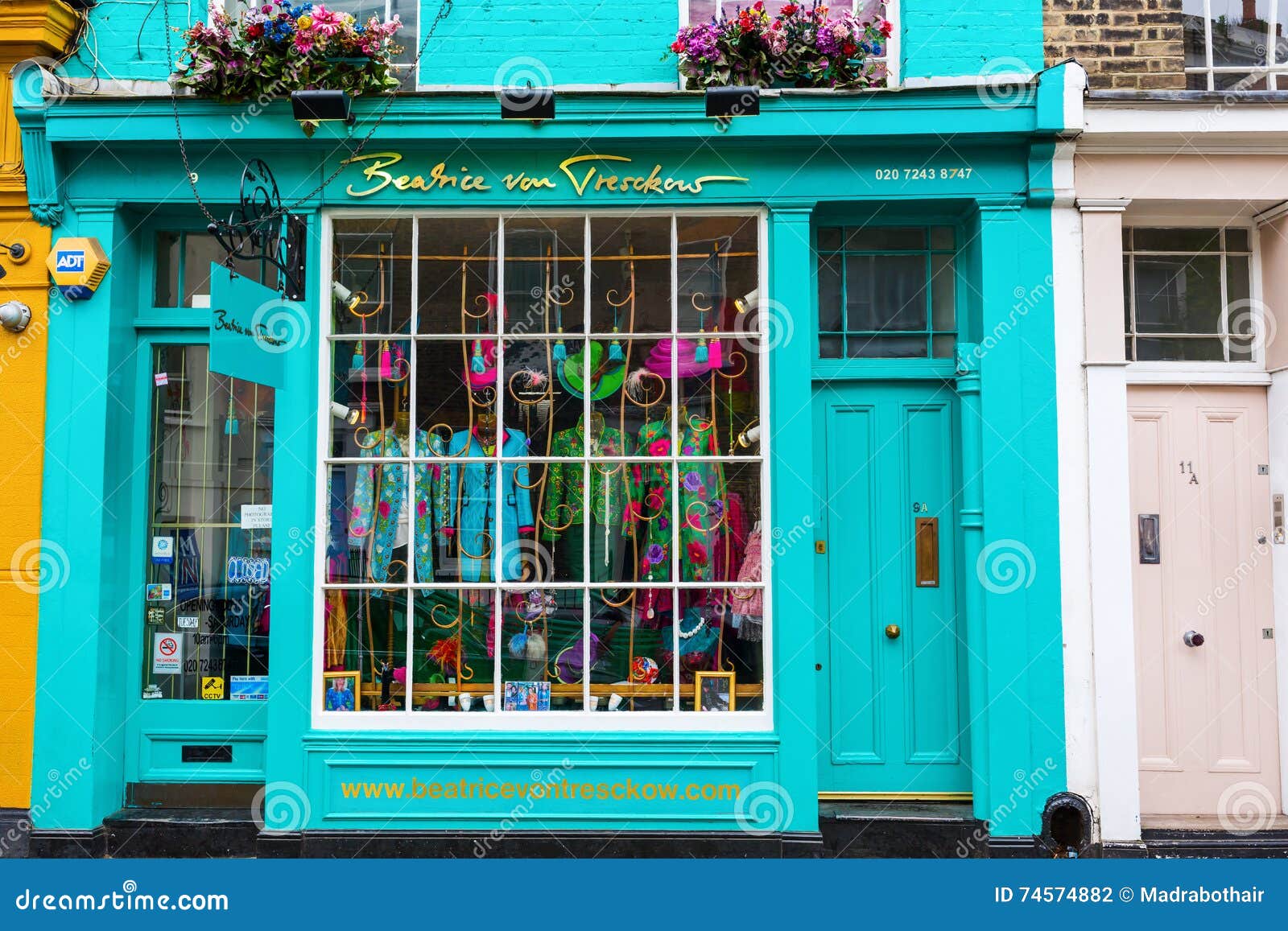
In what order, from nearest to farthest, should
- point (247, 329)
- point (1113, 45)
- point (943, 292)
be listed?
point (247, 329) → point (1113, 45) → point (943, 292)

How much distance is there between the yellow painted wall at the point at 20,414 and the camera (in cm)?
576

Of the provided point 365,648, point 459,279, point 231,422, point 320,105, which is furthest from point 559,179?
point 365,648

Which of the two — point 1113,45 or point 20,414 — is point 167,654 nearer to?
point 20,414

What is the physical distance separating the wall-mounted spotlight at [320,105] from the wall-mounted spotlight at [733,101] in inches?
82.1

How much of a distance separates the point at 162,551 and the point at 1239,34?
751cm

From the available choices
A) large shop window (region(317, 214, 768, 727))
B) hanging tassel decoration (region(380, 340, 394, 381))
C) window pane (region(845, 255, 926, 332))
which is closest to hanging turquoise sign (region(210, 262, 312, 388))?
large shop window (region(317, 214, 768, 727))

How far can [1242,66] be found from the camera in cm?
609

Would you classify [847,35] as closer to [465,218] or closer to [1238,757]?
[465,218]

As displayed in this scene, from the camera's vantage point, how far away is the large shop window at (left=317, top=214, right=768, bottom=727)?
5.87 meters

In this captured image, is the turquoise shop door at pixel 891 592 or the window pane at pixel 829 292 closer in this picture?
the turquoise shop door at pixel 891 592

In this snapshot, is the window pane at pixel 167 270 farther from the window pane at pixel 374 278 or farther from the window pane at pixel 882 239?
the window pane at pixel 882 239

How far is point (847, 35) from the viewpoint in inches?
226

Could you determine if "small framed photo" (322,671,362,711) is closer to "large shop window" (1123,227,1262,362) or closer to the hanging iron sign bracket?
the hanging iron sign bracket

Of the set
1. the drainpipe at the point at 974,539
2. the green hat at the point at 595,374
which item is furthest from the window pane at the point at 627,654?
the drainpipe at the point at 974,539
